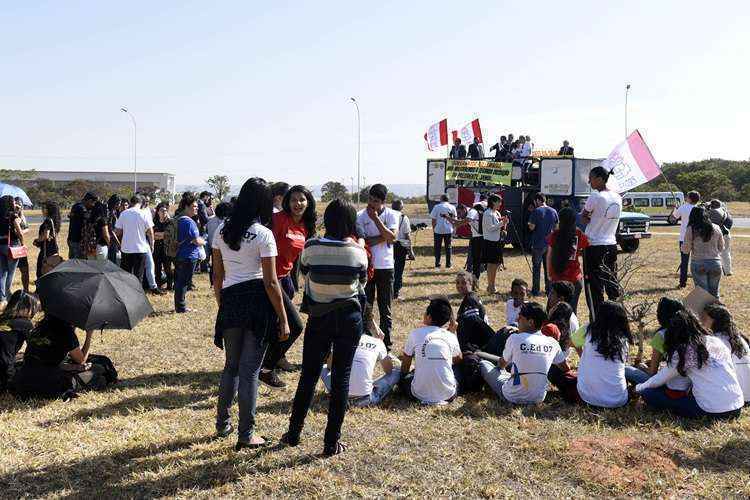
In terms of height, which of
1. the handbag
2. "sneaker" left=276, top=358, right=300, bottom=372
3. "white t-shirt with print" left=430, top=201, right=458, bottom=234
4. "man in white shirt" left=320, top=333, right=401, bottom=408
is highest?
"white t-shirt with print" left=430, top=201, right=458, bottom=234

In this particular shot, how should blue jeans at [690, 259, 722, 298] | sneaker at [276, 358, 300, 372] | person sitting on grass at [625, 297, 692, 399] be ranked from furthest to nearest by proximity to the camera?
blue jeans at [690, 259, 722, 298]
sneaker at [276, 358, 300, 372]
person sitting on grass at [625, 297, 692, 399]

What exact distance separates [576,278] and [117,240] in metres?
6.79

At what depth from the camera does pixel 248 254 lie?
4176 mm

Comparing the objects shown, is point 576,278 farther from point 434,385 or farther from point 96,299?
point 96,299

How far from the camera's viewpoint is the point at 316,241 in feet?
13.8

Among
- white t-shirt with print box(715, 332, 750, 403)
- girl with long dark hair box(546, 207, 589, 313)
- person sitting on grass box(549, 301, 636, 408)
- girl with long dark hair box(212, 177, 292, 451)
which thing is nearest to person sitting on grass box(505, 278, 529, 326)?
girl with long dark hair box(546, 207, 589, 313)

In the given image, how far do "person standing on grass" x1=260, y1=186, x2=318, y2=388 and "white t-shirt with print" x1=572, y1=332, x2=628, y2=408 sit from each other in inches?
93.7

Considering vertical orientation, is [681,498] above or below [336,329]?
below

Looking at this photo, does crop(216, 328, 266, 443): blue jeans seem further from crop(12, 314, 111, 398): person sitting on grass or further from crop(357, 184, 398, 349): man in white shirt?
crop(357, 184, 398, 349): man in white shirt

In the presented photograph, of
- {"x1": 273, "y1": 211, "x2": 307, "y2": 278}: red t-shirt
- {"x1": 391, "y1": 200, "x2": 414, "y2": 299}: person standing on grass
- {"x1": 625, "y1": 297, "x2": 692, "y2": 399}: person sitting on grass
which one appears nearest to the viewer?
{"x1": 625, "y1": 297, "x2": 692, "y2": 399}: person sitting on grass

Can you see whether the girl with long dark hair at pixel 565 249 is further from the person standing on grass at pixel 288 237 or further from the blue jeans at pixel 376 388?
the person standing on grass at pixel 288 237

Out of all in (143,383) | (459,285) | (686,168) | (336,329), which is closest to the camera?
(336,329)

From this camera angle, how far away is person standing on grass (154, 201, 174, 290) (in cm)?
1117

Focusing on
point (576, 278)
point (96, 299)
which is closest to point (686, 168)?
point (576, 278)
